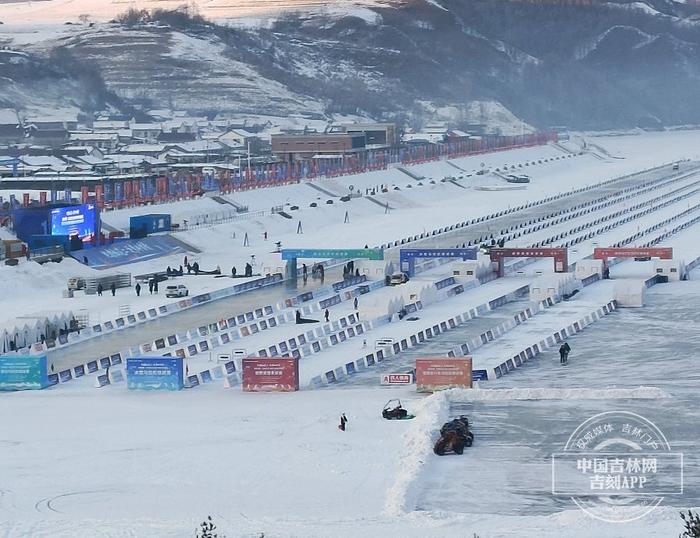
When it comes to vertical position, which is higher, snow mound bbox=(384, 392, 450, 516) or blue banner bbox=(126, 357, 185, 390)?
snow mound bbox=(384, 392, 450, 516)

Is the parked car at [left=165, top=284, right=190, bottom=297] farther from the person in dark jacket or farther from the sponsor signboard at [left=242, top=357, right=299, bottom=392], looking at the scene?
the sponsor signboard at [left=242, top=357, right=299, bottom=392]

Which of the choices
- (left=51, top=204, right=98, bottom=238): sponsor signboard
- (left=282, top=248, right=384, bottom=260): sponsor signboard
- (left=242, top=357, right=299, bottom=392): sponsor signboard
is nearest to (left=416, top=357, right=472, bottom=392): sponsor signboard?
(left=242, top=357, right=299, bottom=392): sponsor signboard

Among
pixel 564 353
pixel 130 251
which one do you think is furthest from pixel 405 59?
pixel 564 353

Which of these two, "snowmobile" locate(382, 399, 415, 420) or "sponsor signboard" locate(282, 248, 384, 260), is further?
"sponsor signboard" locate(282, 248, 384, 260)

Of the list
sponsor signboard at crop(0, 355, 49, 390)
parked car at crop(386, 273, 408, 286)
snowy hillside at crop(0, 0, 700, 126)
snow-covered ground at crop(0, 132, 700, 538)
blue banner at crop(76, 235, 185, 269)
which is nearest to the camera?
snow-covered ground at crop(0, 132, 700, 538)

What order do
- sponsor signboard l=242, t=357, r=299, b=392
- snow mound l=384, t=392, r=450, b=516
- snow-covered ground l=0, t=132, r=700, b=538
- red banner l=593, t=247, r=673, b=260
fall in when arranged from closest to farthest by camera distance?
snow-covered ground l=0, t=132, r=700, b=538 → snow mound l=384, t=392, r=450, b=516 → sponsor signboard l=242, t=357, r=299, b=392 → red banner l=593, t=247, r=673, b=260

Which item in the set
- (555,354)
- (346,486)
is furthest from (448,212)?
(346,486)

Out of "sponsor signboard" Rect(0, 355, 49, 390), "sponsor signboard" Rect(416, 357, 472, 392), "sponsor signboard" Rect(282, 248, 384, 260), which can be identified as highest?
"sponsor signboard" Rect(416, 357, 472, 392)

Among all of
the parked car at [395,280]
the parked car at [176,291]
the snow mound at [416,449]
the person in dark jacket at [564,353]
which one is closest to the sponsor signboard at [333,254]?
the parked car at [395,280]

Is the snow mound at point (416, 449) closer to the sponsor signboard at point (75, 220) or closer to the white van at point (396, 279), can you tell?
the white van at point (396, 279)
